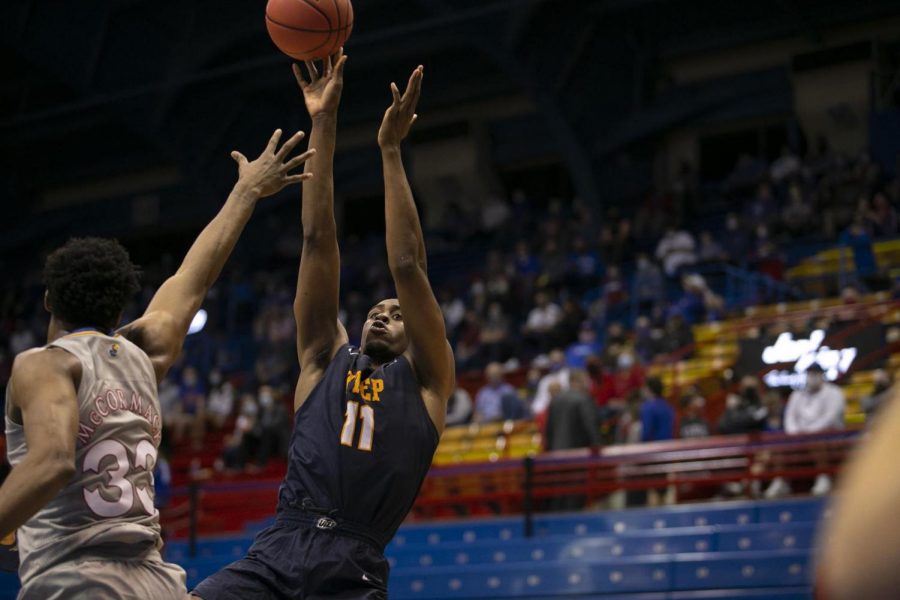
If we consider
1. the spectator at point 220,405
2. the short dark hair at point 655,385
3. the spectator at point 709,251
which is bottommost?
the short dark hair at point 655,385

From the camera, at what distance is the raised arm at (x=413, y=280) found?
156 inches

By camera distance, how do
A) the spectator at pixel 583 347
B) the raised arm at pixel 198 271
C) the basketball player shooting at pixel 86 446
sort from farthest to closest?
1. the spectator at pixel 583 347
2. the raised arm at pixel 198 271
3. the basketball player shooting at pixel 86 446

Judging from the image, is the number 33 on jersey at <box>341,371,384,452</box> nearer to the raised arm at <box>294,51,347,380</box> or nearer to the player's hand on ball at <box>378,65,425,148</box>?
the raised arm at <box>294,51,347,380</box>

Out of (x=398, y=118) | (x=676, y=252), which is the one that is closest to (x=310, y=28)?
(x=398, y=118)

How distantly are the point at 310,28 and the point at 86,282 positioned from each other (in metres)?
2.00

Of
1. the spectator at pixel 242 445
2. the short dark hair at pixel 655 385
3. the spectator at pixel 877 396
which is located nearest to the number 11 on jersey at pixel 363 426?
the spectator at pixel 877 396

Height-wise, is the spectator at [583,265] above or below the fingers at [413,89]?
above

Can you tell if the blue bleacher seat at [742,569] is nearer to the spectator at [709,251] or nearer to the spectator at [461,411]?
the spectator at [461,411]

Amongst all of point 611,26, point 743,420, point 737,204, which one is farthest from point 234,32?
point 743,420

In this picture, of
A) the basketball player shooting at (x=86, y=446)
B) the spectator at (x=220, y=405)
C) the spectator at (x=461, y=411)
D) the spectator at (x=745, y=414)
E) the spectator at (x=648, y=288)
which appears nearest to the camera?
the basketball player shooting at (x=86, y=446)

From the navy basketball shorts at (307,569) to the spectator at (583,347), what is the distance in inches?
455

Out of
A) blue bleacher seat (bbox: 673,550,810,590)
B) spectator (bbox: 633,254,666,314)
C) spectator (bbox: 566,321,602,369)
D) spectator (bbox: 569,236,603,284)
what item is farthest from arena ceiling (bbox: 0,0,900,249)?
blue bleacher seat (bbox: 673,550,810,590)

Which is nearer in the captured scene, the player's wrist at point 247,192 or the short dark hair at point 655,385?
the player's wrist at point 247,192

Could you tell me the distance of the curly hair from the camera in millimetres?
3059
